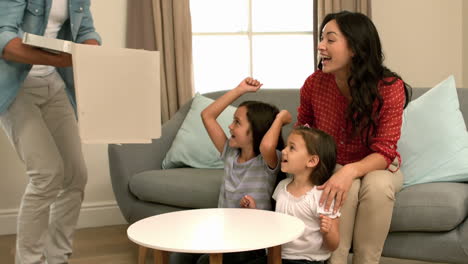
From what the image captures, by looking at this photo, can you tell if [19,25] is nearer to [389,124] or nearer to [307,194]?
[307,194]

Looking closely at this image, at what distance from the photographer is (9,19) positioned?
2088 millimetres

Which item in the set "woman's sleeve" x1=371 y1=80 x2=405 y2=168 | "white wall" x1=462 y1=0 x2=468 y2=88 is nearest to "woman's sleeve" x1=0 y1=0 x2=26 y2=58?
"woman's sleeve" x1=371 y1=80 x2=405 y2=168

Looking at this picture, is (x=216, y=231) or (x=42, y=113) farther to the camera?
(x=42, y=113)

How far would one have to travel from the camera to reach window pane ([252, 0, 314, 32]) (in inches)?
150

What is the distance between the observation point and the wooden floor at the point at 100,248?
2.85m

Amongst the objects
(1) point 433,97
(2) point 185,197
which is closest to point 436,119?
(1) point 433,97

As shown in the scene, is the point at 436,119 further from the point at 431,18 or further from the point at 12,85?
the point at 12,85

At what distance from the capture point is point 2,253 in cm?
301

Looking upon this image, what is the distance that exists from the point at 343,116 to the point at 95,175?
1.84 m

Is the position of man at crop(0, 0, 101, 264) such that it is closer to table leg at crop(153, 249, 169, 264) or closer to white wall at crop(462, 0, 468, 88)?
table leg at crop(153, 249, 169, 264)

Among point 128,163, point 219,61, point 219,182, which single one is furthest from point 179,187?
point 219,61

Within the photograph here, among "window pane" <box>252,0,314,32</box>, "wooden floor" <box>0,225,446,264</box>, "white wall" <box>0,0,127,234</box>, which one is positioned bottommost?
"wooden floor" <box>0,225,446,264</box>

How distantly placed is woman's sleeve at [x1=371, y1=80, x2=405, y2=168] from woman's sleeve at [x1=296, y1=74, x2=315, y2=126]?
13.8 inches

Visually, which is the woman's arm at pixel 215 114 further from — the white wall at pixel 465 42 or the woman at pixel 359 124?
the white wall at pixel 465 42
